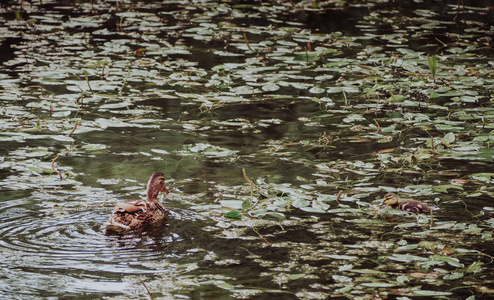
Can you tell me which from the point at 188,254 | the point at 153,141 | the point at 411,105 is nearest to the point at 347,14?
the point at 411,105

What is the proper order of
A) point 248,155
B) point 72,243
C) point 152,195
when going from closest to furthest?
1. point 72,243
2. point 152,195
3. point 248,155

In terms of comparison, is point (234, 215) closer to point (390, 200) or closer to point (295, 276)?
point (295, 276)

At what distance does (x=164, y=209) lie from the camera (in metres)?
5.34

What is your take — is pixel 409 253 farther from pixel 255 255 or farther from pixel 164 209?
pixel 164 209

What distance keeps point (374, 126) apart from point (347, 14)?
5.84m

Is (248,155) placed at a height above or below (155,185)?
below

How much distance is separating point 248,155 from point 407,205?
5.91 feet

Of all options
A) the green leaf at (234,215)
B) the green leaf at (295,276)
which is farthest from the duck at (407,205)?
the green leaf at (295,276)

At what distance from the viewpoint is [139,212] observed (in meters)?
5.08

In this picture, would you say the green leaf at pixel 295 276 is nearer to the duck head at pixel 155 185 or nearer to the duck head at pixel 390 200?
the duck head at pixel 390 200

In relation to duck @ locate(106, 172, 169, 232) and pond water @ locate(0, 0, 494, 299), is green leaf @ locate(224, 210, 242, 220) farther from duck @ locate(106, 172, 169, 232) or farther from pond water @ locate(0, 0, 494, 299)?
duck @ locate(106, 172, 169, 232)

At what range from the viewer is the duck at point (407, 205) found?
520 cm

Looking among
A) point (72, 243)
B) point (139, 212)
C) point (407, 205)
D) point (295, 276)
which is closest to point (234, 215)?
point (139, 212)

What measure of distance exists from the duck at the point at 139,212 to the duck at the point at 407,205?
158cm
